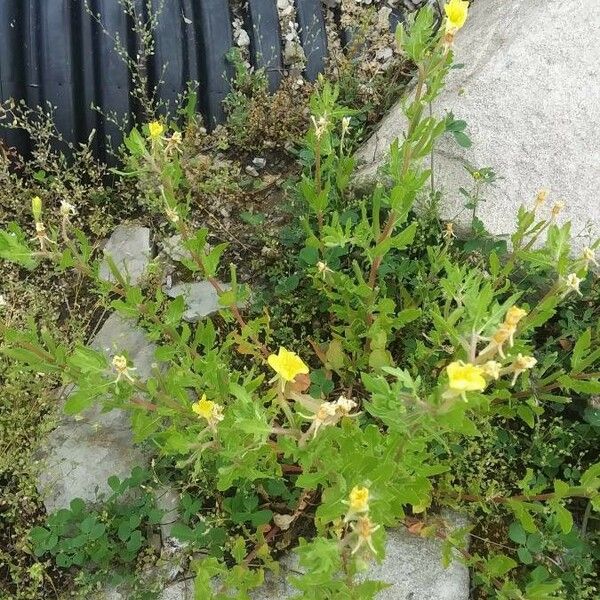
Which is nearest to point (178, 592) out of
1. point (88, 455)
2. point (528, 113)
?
point (88, 455)

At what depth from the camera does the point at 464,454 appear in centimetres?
276

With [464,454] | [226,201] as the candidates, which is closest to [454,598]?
[464,454]

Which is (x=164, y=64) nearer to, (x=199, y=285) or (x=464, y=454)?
(x=199, y=285)

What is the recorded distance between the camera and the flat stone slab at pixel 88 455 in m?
3.01

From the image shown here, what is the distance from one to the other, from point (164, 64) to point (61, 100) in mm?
598

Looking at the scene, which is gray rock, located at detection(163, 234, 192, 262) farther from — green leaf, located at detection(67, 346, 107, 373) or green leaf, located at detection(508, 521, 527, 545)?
green leaf, located at detection(508, 521, 527, 545)

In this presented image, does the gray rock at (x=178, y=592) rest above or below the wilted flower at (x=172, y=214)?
below

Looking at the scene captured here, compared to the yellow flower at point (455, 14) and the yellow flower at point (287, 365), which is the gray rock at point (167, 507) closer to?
the yellow flower at point (287, 365)

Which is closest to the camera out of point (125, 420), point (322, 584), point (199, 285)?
point (322, 584)

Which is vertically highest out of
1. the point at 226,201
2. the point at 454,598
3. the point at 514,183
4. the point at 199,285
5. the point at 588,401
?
the point at 514,183

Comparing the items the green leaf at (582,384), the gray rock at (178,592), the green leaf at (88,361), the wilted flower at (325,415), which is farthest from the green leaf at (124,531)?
the green leaf at (582,384)

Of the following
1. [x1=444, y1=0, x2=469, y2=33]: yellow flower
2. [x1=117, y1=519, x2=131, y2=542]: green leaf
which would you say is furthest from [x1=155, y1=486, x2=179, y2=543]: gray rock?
[x1=444, y1=0, x2=469, y2=33]: yellow flower

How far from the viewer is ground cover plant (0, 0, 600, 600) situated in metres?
1.95

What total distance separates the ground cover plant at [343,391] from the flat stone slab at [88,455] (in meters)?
0.14
